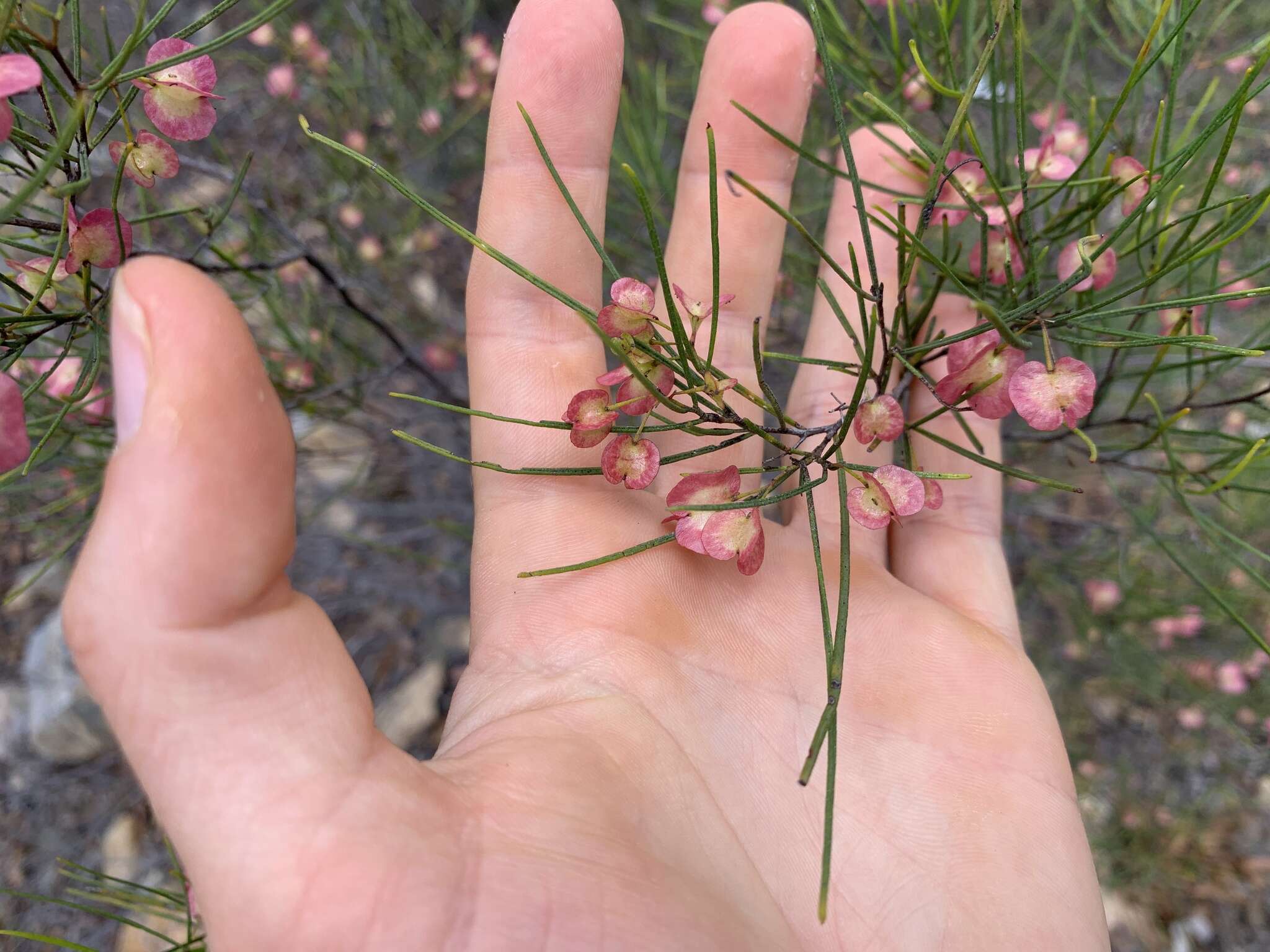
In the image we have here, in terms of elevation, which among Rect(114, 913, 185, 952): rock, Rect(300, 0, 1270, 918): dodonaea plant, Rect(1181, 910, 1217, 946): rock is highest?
Rect(300, 0, 1270, 918): dodonaea plant

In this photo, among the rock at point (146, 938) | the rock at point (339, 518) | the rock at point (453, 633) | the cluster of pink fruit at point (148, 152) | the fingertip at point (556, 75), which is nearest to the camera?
the cluster of pink fruit at point (148, 152)

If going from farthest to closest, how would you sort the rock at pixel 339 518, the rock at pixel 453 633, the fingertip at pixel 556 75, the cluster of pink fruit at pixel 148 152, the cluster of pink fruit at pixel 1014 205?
the rock at pixel 339 518 → the rock at pixel 453 633 → the fingertip at pixel 556 75 → the cluster of pink fruit at pixel 1014 205 → the cluster of pink fruit at pixel 148 152

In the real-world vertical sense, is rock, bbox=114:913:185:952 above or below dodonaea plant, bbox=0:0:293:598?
below

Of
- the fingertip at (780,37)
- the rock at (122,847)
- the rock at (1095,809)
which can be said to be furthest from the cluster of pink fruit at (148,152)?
the rock at (1095,809)

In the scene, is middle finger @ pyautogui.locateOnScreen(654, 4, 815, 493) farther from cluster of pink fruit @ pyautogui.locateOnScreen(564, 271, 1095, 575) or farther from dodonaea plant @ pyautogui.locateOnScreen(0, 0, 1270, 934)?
cluster of pink fruit @ pyautogui.locateOnScreen(564, 271, 1095, 575)

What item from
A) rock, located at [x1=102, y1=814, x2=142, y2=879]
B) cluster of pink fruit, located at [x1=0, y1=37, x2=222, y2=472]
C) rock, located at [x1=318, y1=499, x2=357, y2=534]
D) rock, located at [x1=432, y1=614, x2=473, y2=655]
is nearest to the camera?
cluster of pink fruit, located at [x1=0, y1=37, x2=222, y2=472]

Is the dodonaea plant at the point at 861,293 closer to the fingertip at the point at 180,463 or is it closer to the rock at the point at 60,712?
the fingertip at the point at 180,463

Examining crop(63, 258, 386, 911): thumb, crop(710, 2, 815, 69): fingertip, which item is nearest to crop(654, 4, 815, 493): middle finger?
crop(710, 2, 815, 69): fingertip
